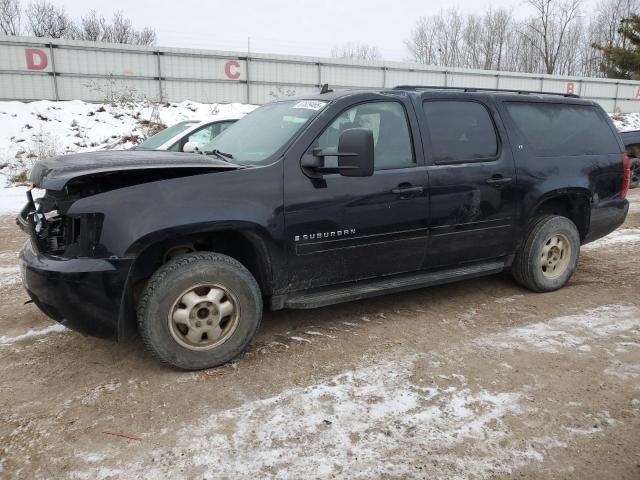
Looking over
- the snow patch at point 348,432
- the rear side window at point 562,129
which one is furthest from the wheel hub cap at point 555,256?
the snow patch at point 348,432

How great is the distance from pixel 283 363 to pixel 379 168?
1.59 m

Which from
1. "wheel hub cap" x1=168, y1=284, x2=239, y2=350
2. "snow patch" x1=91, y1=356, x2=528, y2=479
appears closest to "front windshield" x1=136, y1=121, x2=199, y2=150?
"wheel hub cap" x1=168, y1=284, x2=239, y2=350

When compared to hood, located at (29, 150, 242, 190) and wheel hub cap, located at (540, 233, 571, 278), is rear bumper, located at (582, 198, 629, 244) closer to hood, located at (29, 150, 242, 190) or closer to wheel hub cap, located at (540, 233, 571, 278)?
wheel hub cap, located at (540, 233, 571, 278)

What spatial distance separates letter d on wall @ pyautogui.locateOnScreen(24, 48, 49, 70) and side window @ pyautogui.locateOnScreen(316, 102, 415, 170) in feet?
58.1

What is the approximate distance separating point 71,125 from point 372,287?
16114mm

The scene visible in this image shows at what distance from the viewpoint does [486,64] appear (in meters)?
51.8

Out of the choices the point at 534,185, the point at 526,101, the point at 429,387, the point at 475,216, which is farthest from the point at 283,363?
the point at 526,101

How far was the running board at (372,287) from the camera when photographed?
3.62 meters

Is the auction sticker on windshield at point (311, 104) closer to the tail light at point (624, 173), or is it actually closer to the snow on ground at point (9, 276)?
the tail light at point (624, 173)

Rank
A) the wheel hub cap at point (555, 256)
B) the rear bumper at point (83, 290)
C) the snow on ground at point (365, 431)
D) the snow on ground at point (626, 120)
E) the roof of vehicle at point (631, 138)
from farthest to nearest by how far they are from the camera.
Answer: the snow on ground at point (626, 120) → the roof of vehicle at point (631, 138) → the wheel hub cap at point (555, 256) → the rear bumper at point (83, 290) → the snow on ground at point (365, 431)

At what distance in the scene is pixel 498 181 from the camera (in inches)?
170

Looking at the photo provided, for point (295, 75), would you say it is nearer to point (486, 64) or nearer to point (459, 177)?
point (459, 177)

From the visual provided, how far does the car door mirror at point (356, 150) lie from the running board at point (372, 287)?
3.06 feet

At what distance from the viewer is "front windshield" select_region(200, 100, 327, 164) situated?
145 inches
